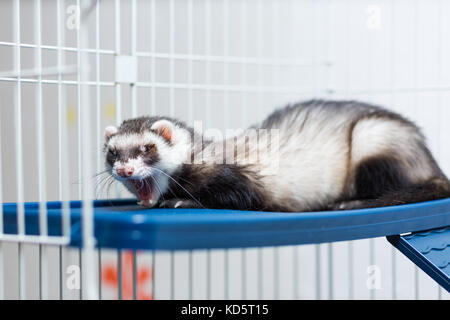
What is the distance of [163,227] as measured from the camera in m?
0.81

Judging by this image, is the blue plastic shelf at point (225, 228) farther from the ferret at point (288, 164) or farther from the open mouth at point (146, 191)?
the open mouth at point (146, 191)

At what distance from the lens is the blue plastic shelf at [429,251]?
109 cm

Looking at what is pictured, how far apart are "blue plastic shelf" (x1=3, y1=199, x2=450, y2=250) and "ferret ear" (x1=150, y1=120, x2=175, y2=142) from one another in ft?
1.16

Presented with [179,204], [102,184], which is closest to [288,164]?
[179,204]

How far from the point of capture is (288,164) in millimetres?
1370

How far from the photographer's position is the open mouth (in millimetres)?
1298

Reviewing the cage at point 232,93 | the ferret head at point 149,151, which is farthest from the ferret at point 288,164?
the cage at point 232,93

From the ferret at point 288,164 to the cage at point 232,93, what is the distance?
0.12 m

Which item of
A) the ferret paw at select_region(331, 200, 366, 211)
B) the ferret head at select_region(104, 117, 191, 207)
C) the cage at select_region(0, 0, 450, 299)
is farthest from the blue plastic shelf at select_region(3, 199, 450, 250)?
the ferret head at select_region(104, 117, 191, 207)

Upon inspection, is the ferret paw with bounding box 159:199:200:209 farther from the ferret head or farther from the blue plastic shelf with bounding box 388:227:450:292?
the blue plastic shelf with bounding box 388:227:450:292

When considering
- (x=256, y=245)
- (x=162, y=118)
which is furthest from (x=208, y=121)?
(x=256, y=245)

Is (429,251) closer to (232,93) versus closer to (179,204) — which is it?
(179,204)

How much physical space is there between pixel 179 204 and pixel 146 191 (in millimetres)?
98
